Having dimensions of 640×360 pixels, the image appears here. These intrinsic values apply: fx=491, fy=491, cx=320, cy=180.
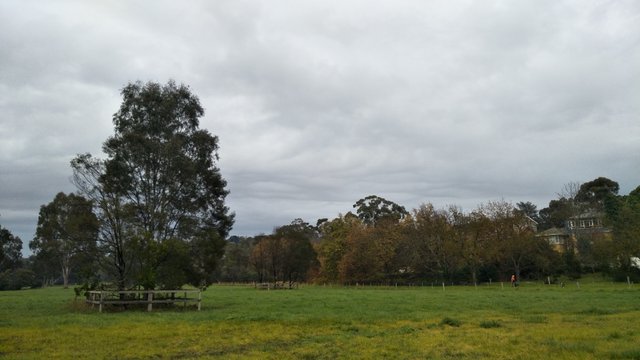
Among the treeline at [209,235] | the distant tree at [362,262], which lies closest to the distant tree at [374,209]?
the treeline at [209,235]

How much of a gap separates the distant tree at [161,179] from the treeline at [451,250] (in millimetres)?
46264

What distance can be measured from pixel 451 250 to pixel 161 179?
49.6 metres

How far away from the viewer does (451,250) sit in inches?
2830

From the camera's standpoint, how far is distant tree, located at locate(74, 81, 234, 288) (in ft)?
102

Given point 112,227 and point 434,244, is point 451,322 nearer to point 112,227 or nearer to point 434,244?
point 112,227

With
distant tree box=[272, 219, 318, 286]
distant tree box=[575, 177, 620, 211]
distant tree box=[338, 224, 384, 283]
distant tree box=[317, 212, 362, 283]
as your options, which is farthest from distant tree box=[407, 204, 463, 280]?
distant tree box=[575, 177, 620, 211]

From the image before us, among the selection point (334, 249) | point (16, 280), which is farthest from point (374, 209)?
point (16, 280)

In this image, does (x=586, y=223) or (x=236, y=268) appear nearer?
(x=586, y=223)

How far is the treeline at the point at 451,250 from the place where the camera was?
6925 centimetres

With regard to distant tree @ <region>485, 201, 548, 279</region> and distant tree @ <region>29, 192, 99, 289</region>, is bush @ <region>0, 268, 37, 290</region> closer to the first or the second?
distant tree @ <region>29, 192, 99, 289</region>

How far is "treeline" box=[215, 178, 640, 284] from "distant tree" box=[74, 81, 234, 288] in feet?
152

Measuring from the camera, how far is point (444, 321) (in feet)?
62.5

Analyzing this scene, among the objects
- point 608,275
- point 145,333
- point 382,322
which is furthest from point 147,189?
point 608,275

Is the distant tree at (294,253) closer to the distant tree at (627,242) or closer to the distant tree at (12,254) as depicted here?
the distant tree at (627,242)
